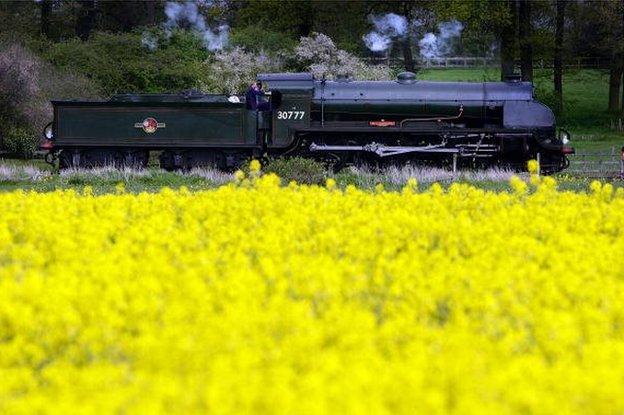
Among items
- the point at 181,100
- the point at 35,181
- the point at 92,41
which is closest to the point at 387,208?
the point at 35,181

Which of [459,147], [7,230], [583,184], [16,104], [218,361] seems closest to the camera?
[218,361]

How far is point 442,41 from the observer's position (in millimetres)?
75375

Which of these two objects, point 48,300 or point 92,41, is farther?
point 92,41

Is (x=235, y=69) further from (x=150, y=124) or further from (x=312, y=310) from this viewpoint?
(x=312, y=310)

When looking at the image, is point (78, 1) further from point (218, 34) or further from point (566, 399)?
point (566, 399)

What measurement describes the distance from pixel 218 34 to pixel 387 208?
52.8 m

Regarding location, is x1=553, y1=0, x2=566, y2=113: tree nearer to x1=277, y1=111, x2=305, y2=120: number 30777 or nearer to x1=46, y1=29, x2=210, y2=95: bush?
x1=46, y1=29, x2=210, y2=95: bush

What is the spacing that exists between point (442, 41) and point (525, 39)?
1044 inches

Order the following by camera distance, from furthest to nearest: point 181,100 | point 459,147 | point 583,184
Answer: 1. point 181,100
2. point 459,147
3. point 583,184

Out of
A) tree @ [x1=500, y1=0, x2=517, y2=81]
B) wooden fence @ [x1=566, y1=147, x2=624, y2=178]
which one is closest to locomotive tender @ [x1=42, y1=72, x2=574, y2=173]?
wooden fence @ [x1=566, y1=147, x2=624, y2=178]

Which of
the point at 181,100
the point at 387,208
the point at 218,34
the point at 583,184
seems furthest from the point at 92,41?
the point at 387,208

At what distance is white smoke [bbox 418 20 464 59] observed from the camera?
2392 inches

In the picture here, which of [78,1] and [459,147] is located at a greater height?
[78,1]

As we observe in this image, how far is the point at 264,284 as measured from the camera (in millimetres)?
7293
